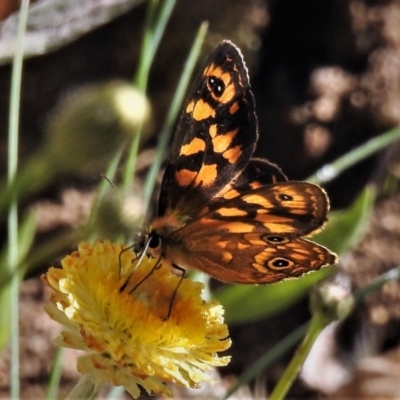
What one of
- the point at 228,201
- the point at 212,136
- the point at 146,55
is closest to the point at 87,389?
the point at 228,201

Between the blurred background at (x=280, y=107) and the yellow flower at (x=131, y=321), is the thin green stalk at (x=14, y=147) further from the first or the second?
the blurred background at (x=280, y=107)

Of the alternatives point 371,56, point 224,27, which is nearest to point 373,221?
point 371,56

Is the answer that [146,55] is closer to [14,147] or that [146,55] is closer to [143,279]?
[14,147]

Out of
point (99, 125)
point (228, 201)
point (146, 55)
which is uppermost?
point (99, 125)

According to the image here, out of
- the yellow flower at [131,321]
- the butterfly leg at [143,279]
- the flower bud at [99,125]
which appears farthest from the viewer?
the butterfly leg at [143,279]

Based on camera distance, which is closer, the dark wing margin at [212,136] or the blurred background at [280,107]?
the dark wing margin at [212,136]

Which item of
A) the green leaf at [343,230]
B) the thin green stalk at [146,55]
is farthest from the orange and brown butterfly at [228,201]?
the green leaf at [343,230]
